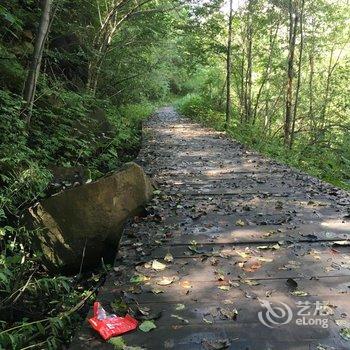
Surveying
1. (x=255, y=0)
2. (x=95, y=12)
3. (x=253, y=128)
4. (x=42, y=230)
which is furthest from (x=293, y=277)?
(x=255, y=0)

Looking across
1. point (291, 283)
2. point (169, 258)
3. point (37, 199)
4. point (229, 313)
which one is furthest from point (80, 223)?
point (291, 283)

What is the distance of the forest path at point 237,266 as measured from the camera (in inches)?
91.4

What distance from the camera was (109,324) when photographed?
94.3 inches

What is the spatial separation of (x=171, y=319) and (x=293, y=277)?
107 centimetres

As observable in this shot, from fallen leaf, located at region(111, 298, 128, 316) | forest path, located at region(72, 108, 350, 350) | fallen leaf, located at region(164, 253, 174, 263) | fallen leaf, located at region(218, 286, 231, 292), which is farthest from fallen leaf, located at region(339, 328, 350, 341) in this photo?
fallen leaf, located at region(164, 253, 174, 263)

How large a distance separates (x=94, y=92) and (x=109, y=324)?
872 centimetres

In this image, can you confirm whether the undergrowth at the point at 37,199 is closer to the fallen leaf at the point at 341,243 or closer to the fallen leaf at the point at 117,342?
the fallen leaf at the point at 117,342

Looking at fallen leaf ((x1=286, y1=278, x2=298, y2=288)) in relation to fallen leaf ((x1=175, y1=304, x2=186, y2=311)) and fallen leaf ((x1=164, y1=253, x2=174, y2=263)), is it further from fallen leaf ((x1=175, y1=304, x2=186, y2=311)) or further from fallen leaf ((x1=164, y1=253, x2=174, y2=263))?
fallen leaf ((x1=164, y1=253, x2=174, y2=263))

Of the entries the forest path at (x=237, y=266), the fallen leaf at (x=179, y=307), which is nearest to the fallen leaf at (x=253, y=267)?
the forest path at (x=237, y=266)

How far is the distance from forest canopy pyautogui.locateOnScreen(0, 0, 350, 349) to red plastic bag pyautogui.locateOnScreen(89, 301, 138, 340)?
1.20ft

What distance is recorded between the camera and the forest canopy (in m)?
3.62

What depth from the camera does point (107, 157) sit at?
7773 mm

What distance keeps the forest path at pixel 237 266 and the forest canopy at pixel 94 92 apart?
649mm

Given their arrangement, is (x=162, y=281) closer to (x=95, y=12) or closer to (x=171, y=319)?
(x=171, y=319)
